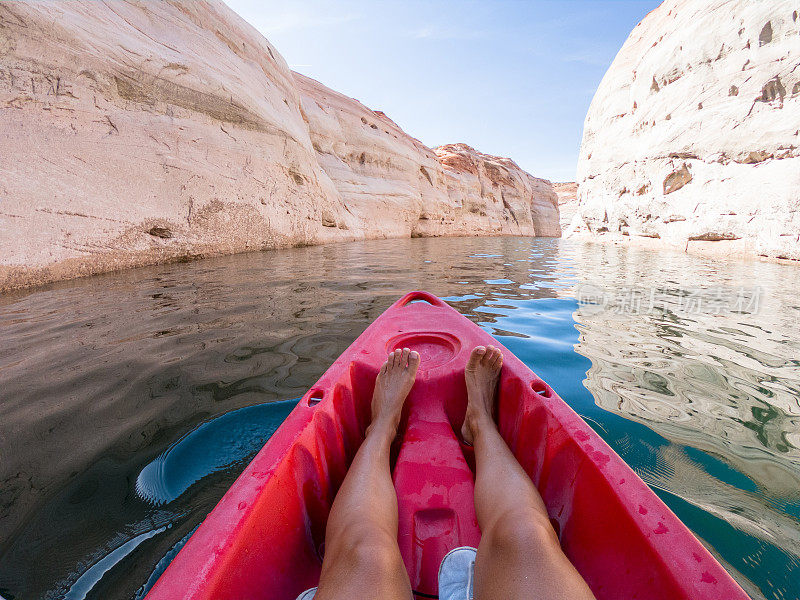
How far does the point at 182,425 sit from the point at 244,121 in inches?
282

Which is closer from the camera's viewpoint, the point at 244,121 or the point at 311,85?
the point at 244,121

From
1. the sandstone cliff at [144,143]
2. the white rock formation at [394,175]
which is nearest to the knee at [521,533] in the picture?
the sandstone cliff at [144,143]

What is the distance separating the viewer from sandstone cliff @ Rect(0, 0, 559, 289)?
12.3 ft

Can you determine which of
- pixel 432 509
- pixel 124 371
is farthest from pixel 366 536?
pixel 124 371

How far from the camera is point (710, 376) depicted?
157 cm

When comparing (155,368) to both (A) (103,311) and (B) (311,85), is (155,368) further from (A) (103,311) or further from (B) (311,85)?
(B) (311,85)

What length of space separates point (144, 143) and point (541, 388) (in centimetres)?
632

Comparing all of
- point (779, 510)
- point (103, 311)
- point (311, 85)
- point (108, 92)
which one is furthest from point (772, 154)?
point (311, 85)

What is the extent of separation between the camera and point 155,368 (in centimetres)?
164

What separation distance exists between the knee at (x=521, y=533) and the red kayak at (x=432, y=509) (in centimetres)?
13

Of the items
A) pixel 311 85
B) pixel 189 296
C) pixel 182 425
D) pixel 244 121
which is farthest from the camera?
pixel 311 85

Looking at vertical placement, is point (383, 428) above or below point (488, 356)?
below

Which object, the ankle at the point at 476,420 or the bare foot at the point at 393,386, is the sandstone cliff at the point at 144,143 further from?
the ankle at the point at 476,420

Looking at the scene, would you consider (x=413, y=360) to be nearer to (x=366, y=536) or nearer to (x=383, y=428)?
(x=383, y=428)
